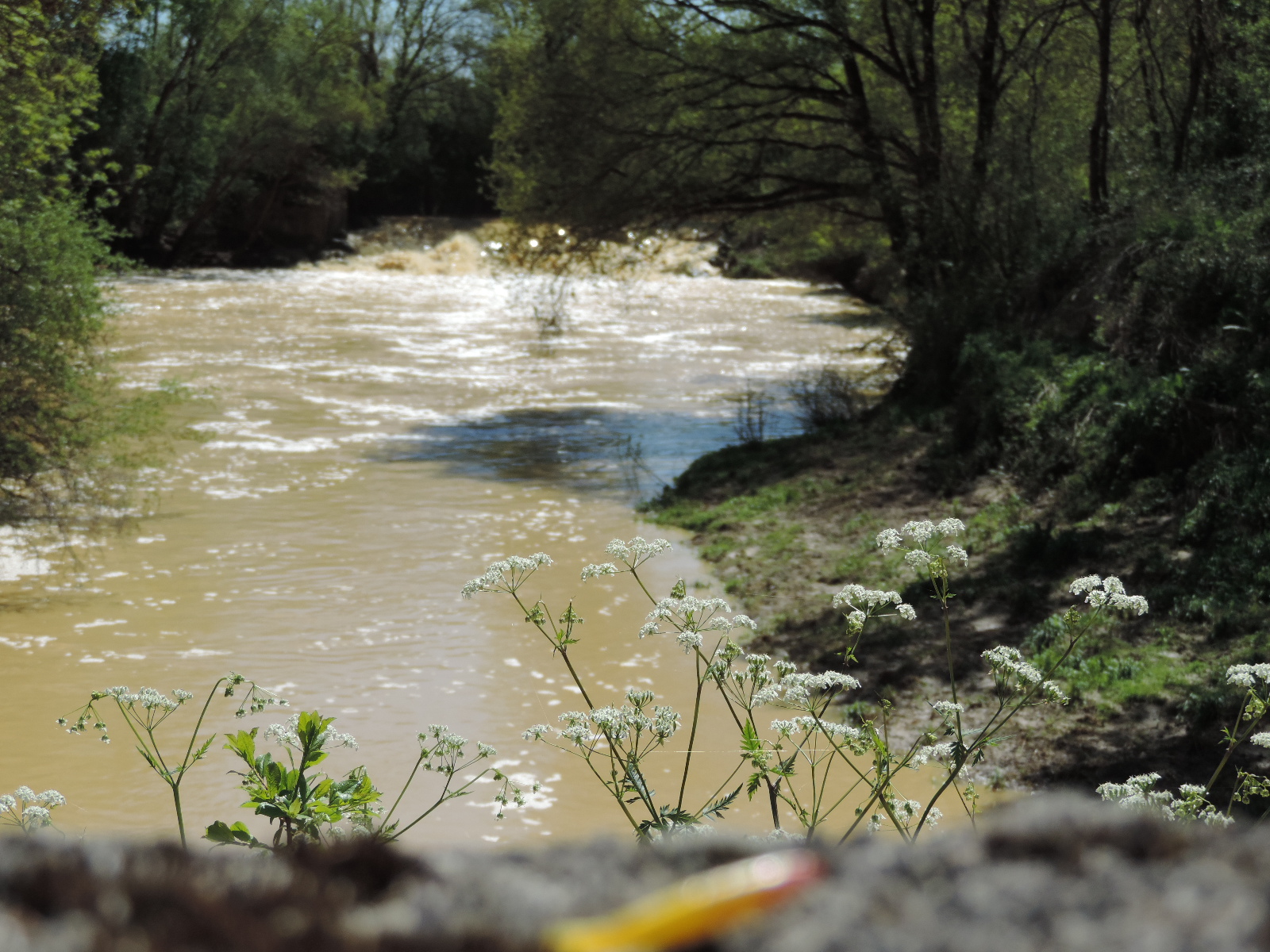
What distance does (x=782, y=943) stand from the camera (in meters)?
0.66

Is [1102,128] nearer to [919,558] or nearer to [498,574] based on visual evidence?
[919,558]

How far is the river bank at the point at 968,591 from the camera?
6.38 m

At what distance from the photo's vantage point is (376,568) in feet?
33.1

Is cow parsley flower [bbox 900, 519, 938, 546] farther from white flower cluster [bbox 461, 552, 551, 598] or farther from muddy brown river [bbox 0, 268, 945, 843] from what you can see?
muddy brown river [bbox 0, 268, 945, 843]

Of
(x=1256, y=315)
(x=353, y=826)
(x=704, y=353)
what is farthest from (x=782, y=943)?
(x=704, y=353)

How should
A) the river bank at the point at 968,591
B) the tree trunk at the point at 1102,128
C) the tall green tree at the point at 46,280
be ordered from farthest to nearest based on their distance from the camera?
the tree trunk at the point at 1102,128 → the tall green tree at the point at 46,280 → the river bank at the point at 968,591

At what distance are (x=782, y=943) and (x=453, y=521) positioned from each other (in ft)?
37.2

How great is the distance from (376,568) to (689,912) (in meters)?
9.67

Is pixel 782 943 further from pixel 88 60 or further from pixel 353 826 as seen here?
pixel 88 60

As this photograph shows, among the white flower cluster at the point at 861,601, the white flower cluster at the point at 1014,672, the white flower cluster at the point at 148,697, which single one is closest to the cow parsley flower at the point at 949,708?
the white flower cluster at the point at 1014,672

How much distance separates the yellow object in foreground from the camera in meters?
0.68

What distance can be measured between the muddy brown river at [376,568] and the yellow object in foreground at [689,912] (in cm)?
502

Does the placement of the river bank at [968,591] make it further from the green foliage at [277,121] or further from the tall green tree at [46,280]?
the green foliage at [277,121]

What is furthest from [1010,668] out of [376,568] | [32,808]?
[376,568]
